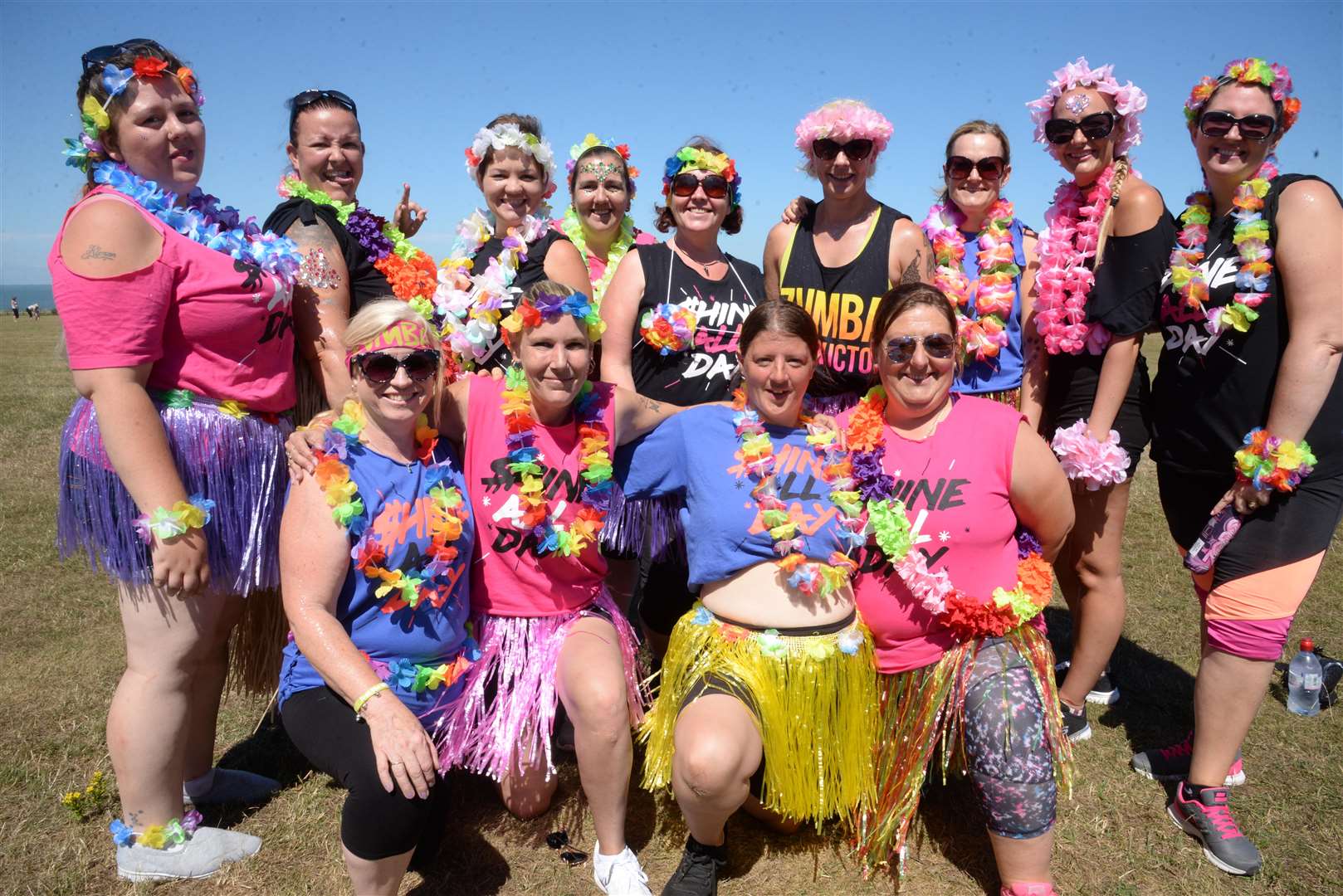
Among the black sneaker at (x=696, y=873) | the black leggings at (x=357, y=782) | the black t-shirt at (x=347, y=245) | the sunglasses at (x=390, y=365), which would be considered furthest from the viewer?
the black t-shirt at (x=347, y=245)

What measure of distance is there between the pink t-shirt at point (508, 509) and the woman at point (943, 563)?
1.01 metres

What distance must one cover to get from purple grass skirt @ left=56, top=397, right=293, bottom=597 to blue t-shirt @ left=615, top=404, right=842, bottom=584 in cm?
125

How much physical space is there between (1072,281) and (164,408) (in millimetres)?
3255

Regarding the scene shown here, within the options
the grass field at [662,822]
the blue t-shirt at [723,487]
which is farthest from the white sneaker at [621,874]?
the blue t-shirt at [723,487]

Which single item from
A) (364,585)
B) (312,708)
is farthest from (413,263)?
(312,708)

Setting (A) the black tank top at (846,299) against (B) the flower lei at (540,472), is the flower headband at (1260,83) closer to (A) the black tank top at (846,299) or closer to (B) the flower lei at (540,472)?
(A) the black tank top at (846,299)

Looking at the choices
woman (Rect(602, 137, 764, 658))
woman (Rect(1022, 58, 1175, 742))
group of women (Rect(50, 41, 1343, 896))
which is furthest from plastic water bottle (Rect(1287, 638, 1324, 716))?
woman (Rect(602, 137, 764, 658))

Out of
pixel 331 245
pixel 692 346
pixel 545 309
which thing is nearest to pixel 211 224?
pixel 331 245

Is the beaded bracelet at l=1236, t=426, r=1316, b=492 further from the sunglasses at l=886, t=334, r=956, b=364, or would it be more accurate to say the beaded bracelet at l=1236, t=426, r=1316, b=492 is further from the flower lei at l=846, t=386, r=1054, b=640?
the sunglasses at l=886, t=334, r=956, b=364

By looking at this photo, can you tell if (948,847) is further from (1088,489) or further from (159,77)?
(159,77)

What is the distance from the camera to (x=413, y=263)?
145 inches

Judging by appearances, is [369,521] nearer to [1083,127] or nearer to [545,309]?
[545,309]

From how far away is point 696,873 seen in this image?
2.64 metres

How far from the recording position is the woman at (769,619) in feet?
8.69
